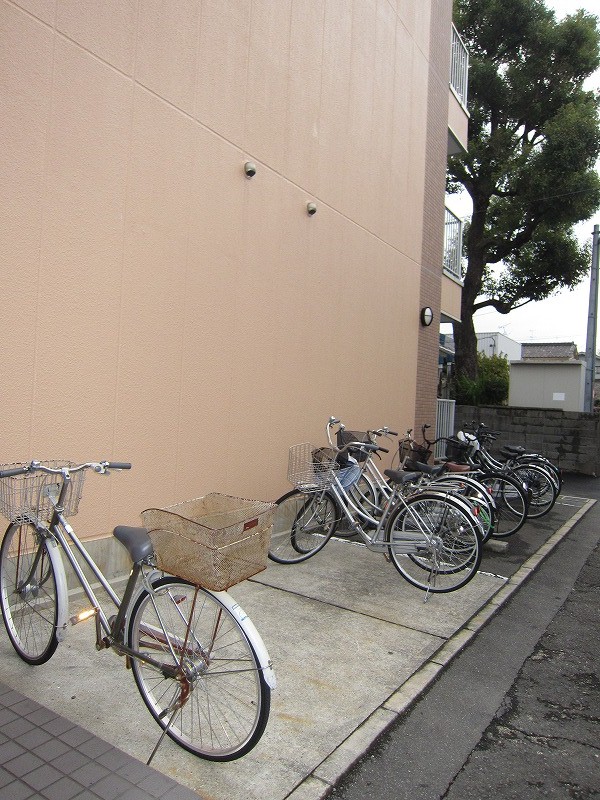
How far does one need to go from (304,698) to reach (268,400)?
316 centimetres

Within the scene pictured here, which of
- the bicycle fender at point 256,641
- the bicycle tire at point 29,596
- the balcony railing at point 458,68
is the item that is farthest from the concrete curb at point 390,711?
the balcony railing at point 458,68

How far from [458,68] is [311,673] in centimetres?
1173

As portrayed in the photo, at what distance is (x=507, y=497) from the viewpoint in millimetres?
6672

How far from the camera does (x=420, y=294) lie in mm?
9242

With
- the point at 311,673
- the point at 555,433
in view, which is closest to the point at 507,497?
the point at 311,673

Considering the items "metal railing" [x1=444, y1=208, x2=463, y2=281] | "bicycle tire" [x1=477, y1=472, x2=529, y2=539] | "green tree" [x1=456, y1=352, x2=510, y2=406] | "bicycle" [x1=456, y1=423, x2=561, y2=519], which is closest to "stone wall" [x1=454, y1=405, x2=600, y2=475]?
"green tree" [x1=456, y1=352, x2=510, y2=406]

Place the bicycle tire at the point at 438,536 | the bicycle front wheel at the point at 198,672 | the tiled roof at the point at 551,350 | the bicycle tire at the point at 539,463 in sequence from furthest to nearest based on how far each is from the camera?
the tiled roof at the point at 551,350, the bicycle tire at the point at 539,463, the bicycle tire at the point at 438,536, the bicycle front wheel at the point at 198,672

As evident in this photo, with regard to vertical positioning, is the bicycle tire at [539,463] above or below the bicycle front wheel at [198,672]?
above

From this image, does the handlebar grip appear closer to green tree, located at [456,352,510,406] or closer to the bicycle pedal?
the bicycle pedal

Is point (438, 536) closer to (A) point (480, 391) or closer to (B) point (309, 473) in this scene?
(B) point (309, 473)

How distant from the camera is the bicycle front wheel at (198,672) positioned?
230 cm

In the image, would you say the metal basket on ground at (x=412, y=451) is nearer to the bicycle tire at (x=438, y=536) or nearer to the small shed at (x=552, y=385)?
the bicycle tire at (x=438, y=536)

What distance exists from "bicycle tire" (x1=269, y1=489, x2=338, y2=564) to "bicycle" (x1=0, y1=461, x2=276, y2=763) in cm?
239

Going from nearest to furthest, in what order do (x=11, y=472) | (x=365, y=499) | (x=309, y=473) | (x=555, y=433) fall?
1. (x=11, y=472)
2. (x=309, y=473)
3. (x=365, y=499)
4. (x=555, y=433)
